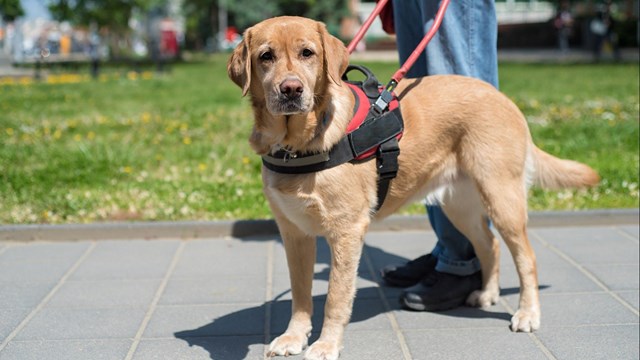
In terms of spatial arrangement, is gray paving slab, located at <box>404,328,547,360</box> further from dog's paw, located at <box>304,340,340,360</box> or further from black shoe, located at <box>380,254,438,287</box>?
black shoe, located at <box>380,254,438,287</box>

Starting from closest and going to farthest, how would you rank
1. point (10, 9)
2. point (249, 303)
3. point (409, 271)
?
1. point (249, 303)
2. point (409, 271)
3. point (10, 9)

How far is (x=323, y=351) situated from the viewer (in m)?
3.65

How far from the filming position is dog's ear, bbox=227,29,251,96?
344 cm

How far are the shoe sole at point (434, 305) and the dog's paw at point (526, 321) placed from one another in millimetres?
468

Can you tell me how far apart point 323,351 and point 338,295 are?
0.28 metres

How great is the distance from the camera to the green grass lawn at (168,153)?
6438 millimetres

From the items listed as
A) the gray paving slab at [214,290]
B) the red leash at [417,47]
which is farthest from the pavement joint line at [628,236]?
the gray paving slab at [214,290]

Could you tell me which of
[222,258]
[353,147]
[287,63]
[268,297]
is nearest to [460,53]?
[353,147]

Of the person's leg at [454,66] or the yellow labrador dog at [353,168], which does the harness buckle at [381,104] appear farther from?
the person's leg at [454,66]

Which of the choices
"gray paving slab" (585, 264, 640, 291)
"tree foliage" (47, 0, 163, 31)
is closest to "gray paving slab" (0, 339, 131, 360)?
"gray paving slab" (585, 264, 640, 291)

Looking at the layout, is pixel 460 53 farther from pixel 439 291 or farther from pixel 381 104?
pixel 439 291

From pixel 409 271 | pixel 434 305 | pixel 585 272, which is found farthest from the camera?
pixel 585 272

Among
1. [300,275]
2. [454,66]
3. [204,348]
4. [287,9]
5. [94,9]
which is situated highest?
[454,66]

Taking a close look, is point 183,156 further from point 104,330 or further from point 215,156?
point 104,330
